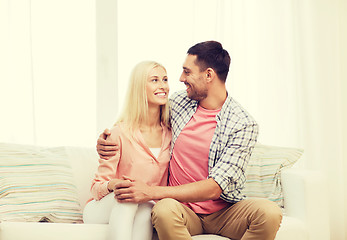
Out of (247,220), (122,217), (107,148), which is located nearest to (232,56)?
(107,148)

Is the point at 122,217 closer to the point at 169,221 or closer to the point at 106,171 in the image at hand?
the point at 169,221

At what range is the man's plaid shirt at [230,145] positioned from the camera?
204 cm

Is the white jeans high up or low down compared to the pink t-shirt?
down

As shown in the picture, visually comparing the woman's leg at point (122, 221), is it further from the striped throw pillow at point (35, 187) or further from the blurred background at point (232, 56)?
the blurred background at point (232, 56)

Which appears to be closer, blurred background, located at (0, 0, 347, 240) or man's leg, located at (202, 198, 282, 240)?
man's leg, located at (202, 198, 282, 240)

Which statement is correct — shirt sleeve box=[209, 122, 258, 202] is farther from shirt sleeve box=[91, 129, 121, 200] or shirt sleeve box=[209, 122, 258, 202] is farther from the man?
shirt sleeve box=[91, 129, 121, 200]

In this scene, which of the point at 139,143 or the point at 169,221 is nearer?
the point at 169,221

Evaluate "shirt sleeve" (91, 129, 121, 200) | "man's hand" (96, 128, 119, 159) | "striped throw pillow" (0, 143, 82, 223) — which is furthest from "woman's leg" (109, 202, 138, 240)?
"striped throw pillow" (0, 143, 82, 223)

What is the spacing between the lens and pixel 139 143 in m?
2.21

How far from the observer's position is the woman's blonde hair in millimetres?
2270

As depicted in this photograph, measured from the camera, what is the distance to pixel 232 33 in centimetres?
364

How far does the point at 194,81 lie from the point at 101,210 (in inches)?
30.2

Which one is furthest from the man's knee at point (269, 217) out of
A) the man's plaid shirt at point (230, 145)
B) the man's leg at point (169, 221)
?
the man's leg at point (169, 221)

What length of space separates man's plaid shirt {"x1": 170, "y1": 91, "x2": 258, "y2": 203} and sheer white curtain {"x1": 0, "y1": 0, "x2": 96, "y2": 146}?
4.35ft
